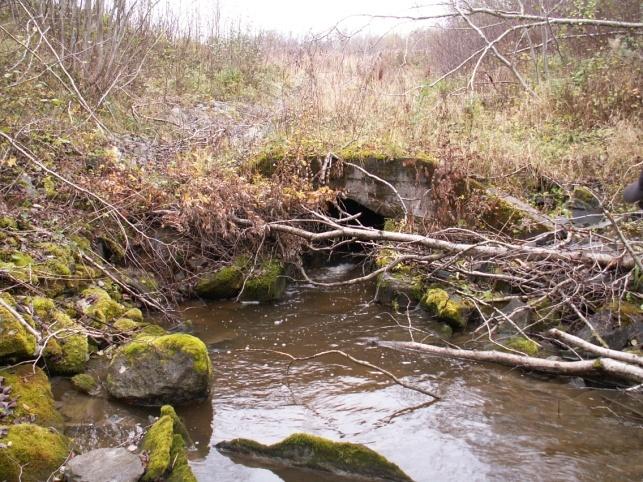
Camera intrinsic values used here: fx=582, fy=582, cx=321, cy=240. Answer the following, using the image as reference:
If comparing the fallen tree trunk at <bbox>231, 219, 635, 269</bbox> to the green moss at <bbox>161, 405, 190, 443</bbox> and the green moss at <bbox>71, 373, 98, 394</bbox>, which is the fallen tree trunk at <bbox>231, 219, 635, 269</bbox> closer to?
the green moss at <bbox>71, 373, 98, 394</bbox>

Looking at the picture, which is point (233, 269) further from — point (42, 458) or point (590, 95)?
point (590, 95)

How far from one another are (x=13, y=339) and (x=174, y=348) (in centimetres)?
123

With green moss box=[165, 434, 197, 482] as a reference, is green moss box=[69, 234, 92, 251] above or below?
above

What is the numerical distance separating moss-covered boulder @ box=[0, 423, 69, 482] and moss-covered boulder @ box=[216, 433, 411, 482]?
1196mm

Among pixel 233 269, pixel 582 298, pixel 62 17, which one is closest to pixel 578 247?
pixel 582 298

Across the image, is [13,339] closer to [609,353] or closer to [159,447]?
[159,447]

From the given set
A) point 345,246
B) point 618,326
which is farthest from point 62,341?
point 345,246

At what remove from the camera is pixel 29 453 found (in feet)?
12.0

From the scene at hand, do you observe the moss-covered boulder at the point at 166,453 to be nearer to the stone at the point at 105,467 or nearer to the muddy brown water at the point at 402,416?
the stone at the point at 105,467

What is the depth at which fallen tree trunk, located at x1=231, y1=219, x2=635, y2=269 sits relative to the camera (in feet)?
20.1

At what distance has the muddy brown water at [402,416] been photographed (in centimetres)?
424

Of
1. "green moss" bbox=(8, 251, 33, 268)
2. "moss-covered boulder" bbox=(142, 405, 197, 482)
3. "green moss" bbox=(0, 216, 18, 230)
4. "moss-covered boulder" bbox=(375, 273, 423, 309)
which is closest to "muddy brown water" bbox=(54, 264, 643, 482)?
"moss-covered boulder" bbox=(142, 405, 197, 482)

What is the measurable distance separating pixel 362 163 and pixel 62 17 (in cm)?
562

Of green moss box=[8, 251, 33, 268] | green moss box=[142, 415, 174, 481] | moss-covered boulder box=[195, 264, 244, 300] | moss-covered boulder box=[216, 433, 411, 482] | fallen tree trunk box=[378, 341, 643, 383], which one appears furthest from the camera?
moss-covered boulder box=[195, 264, 244, 300]
